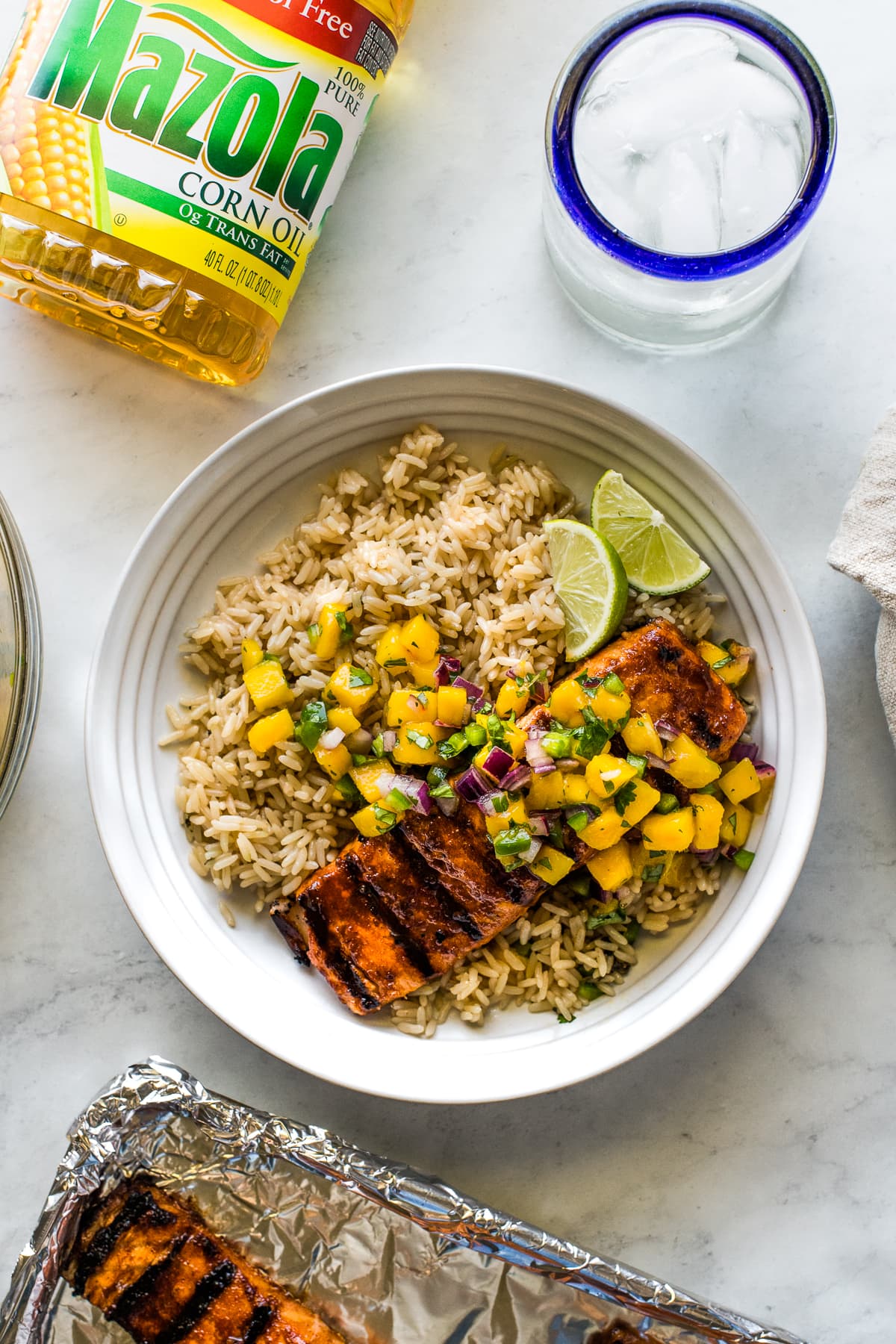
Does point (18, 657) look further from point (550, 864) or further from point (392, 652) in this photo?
point (550, 864)

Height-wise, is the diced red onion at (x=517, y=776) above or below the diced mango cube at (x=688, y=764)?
below

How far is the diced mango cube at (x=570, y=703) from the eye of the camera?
7.82ft

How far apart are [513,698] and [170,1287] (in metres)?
→ 1.58

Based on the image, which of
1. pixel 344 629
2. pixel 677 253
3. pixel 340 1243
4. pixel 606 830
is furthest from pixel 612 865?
pixel 677 253

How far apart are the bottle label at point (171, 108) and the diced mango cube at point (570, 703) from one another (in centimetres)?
122

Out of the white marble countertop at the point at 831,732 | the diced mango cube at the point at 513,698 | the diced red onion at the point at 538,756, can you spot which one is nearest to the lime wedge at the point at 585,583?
the diced mango cube at the point at 513,698

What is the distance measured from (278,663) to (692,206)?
4.66ft

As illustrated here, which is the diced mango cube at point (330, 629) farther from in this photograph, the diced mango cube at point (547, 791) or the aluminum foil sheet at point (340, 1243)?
A: the aluminum foil sheet at point (340, 1243)

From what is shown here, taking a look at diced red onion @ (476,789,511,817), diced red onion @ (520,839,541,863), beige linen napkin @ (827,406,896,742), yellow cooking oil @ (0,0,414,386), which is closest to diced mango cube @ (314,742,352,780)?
diced red onion @ (476,789,511,817)

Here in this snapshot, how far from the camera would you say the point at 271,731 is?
2.54 m

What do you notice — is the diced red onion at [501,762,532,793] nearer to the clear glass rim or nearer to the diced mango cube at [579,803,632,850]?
the diced mango cube at [579,803,632,850]

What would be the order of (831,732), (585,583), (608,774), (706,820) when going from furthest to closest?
(831,732) → (585,583) → (706,820) → (608,774)

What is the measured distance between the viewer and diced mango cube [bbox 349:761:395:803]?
251 centimetres

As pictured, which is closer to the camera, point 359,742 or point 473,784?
point 473,784
